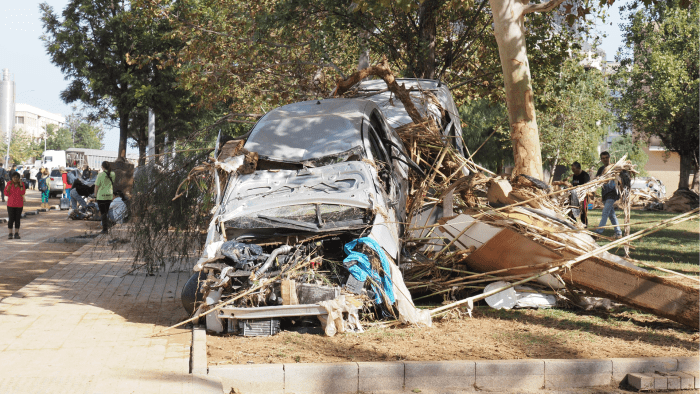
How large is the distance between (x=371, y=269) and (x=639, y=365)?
8.52 feet

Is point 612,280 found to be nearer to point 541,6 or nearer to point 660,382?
point 660,382

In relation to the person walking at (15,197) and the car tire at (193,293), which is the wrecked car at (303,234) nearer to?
the car tire at (193,293)

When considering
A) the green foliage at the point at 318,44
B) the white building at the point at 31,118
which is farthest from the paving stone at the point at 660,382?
the white building at the point at 31,118

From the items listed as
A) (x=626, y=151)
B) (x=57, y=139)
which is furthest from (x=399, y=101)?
(x=57, y=139)

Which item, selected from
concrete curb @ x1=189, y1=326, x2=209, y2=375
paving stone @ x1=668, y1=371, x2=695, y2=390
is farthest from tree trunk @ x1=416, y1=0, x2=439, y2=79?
paving stone @ x1=668, y1=371, x2=695, y2=390

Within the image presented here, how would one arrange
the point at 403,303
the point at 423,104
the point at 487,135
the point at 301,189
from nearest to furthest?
the point at 403,303 < the point at 301,189 < the point at 423,104 < the point at 487,135

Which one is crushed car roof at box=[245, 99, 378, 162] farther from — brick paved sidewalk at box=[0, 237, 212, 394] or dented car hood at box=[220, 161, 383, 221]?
brick paved sidewalk at box=[0, 237, 212, 394]

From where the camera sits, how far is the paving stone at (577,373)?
554 centimetres

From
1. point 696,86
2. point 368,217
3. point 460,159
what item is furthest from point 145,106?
point 696,86

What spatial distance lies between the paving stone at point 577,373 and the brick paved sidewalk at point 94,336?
291cm

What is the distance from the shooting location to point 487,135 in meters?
39.5

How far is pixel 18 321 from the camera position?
7.27 metres

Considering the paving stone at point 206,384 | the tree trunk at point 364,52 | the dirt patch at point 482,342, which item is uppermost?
the tree trunk at point 364,52

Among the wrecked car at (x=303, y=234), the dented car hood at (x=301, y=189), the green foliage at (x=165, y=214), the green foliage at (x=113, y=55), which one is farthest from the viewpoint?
the green foliage at (x=113, y=55)
